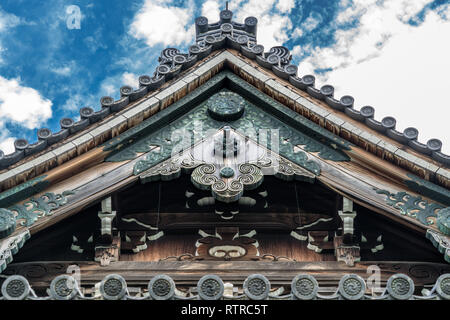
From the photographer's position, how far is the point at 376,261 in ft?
32.2

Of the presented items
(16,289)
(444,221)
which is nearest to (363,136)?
(444,221)

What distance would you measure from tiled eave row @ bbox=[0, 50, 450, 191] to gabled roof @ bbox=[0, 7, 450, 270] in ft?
0.04

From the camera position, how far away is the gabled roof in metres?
9.33

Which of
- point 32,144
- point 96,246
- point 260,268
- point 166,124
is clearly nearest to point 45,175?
point 32,144

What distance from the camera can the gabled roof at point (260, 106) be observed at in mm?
9328

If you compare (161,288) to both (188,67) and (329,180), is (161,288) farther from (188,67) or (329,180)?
(188,67)

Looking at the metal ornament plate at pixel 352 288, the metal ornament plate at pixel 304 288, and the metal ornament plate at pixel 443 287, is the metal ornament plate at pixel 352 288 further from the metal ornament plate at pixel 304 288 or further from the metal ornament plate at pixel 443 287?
the metal ornament plate at pixel 443 287

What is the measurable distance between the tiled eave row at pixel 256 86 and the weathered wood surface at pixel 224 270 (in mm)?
1190

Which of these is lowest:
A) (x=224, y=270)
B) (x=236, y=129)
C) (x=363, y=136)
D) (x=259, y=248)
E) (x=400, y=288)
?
(x=400, y=288)

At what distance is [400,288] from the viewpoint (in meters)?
7.36

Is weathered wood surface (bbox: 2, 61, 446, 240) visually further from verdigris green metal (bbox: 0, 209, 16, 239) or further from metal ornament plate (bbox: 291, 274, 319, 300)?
metal ornament plate (bbox: 291, 274, 319, 300)

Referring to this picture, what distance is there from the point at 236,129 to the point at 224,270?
2.24m

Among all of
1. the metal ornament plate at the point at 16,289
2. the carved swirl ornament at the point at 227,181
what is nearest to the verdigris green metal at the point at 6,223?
the metal ornament plate at the point at 16,289

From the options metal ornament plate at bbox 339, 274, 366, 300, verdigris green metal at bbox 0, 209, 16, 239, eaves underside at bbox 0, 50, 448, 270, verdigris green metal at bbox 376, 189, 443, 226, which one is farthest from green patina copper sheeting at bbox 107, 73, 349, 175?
metal ornament plate at bbox 339, 274, 366, 300
